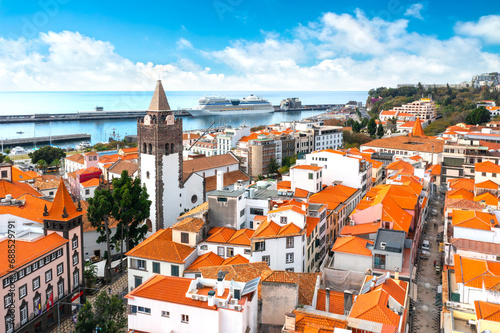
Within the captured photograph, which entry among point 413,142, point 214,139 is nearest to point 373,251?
point 413,142

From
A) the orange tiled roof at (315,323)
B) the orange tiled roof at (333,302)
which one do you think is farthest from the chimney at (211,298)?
the orange tiled roof at (333,302)

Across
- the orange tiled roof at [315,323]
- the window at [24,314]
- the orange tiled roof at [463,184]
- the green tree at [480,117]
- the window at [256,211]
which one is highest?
the green tree at [480,117]

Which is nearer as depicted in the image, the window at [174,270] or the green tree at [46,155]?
the window at [174,270]

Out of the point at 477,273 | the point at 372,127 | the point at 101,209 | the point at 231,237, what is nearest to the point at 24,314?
the point at 101,209

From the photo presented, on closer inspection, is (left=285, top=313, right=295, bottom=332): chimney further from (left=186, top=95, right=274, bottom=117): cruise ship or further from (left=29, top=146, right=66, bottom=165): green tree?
(left=186, top=95, right=274, bottom=117): cruise ship

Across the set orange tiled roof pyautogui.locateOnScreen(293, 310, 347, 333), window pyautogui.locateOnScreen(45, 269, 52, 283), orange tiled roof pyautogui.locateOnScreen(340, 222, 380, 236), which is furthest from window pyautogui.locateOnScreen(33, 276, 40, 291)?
orange tiled roof pyautogui.locateOnScreen(340, 222, 380, 236)

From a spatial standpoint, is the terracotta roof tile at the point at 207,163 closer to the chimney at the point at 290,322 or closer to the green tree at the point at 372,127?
the chimney at the point at 290,322

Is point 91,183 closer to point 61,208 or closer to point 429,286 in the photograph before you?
point 61,208
